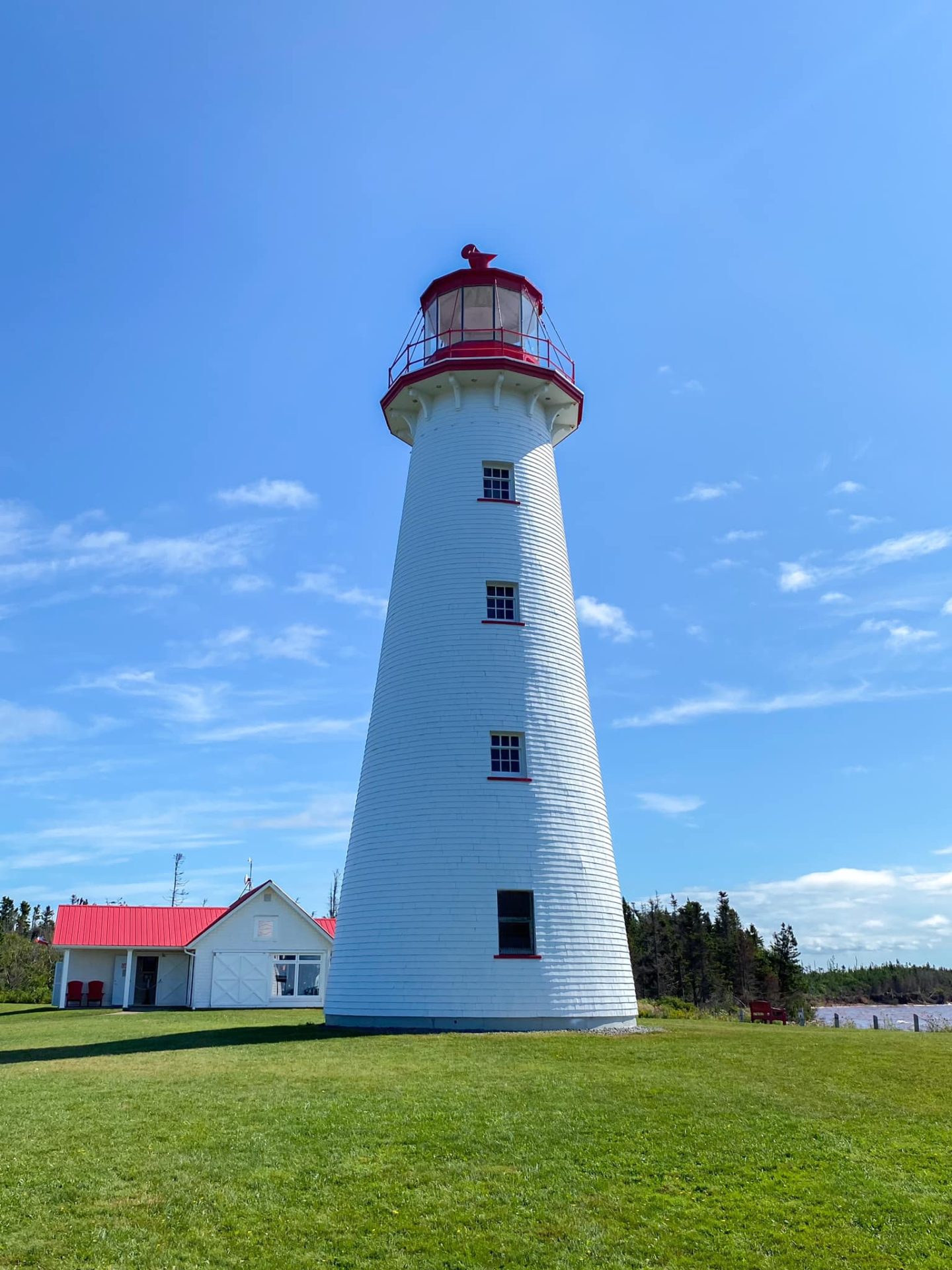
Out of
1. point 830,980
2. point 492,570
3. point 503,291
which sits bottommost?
point 830,980

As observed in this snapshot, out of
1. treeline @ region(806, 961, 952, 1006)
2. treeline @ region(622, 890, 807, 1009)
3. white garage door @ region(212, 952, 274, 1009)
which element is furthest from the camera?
treeline @ region(806, 961, 952, 1006)

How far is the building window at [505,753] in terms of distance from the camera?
2119cm

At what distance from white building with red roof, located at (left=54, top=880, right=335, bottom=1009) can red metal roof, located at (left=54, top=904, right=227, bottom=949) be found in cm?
4

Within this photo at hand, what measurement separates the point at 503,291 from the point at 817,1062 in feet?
63.7


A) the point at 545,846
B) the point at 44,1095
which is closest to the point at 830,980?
the point at 545,846

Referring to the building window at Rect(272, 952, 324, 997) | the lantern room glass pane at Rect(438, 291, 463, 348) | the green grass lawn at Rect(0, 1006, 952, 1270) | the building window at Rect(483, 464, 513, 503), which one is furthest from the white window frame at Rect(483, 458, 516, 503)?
the building window at Rect(272, 952, 324, 997)

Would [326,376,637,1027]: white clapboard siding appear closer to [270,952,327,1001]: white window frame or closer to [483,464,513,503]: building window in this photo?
[483,464,513,503]: building window

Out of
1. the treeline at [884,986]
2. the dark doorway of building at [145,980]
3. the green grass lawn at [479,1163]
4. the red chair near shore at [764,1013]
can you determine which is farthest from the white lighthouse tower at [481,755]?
the treeline at [884,986]

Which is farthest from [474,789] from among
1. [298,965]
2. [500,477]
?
[298,965]

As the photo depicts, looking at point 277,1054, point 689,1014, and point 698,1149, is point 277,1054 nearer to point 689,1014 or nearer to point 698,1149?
point 698,1149

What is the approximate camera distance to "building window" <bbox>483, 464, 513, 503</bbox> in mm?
24062

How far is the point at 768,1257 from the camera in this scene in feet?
24.2

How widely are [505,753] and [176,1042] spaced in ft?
28.7

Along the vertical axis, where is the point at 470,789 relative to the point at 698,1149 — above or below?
above
